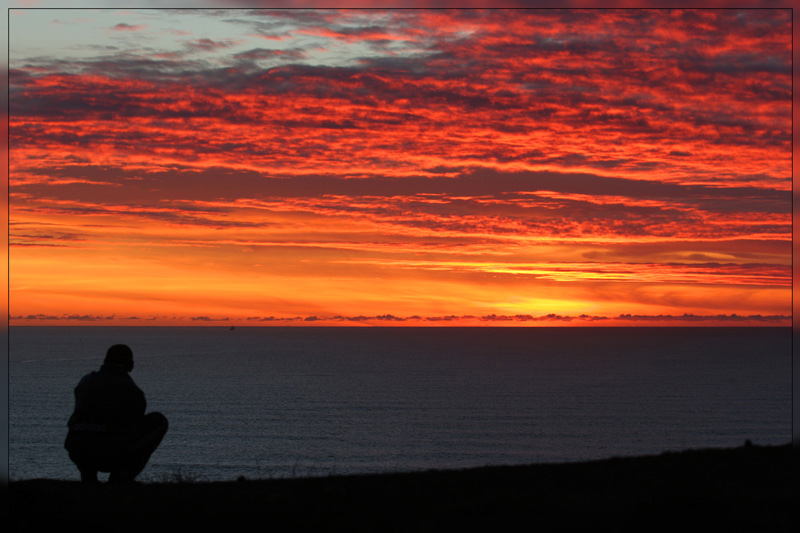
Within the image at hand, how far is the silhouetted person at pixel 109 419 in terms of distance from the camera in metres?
11.1

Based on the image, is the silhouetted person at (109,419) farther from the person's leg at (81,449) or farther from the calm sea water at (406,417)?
the calm sea water at (406,417)

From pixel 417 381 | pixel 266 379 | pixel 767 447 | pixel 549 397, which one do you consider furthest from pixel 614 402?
pixel 767 447

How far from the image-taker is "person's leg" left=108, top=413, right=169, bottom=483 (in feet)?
37.6

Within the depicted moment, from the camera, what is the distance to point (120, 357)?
11305 mm

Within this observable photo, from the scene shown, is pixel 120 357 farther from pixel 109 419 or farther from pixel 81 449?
pixel 81 449

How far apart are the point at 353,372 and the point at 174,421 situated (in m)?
72.8

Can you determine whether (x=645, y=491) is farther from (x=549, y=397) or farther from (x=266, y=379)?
(x=266, y=379)

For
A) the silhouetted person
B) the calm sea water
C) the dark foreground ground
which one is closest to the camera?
the dark foreground ground

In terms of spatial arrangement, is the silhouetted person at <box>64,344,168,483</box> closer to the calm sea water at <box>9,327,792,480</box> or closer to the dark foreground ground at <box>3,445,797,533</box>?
the dark foreground ground at <box>3,445,797,533</box>

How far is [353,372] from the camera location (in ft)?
591

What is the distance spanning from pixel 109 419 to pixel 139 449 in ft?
2.16

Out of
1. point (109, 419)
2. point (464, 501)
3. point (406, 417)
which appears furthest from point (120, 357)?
point (406, 417)

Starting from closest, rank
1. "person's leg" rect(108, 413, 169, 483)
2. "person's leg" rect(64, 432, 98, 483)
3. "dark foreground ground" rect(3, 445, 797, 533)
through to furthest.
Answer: "dark foreground ground" rect(3, 445, 797, 533) < "person's leg" rect(64, 432, 98, 483) < "person's leg" rect(108, 413, 169, 483)

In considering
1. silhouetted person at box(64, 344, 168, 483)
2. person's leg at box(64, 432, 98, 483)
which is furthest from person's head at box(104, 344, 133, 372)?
person's leg at box(64, 432, 98, 483)
